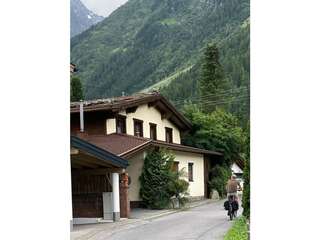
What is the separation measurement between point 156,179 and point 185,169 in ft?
12.0

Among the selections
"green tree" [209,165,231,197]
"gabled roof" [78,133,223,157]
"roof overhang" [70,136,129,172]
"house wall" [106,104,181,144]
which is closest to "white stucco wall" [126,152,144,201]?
"gabled roof" [78,133,223,157]

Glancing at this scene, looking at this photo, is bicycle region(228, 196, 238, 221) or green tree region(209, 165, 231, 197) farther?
green tree region(209, 165, 231, 197)

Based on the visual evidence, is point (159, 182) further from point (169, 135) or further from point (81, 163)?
point (169, 135)

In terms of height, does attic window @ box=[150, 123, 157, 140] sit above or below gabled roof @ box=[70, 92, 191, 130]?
below

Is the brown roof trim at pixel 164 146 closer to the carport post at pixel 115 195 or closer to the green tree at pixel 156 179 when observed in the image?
the green tree at pixel 156 179

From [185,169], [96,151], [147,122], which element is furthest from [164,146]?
[96,151]

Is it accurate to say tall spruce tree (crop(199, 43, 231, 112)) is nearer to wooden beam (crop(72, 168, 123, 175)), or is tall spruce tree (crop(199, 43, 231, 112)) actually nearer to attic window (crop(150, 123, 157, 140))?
attic window (crop(150, 123, 157, 140))

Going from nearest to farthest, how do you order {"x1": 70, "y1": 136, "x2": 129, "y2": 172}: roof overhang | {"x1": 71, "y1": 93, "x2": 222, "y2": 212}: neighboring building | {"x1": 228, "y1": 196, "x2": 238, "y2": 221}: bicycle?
{"x1": 70, "y1": 136, "x2": 129, "y2": 172}: roof overhang → {"x1": 228, "y1": 196, "x2": 238, "y2": 221}: bicycle → {"x1": 71, "y1": 93, "x2": 222, "y2": 212}: neighboring building

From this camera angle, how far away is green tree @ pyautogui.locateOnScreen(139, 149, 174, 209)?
1403 cm

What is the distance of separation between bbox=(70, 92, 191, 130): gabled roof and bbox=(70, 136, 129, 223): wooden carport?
11.5 ft
